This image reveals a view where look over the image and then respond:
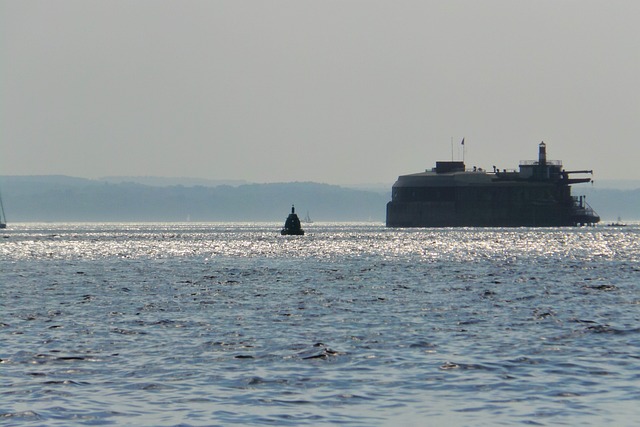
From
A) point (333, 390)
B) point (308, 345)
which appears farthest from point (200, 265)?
point (333, 390)

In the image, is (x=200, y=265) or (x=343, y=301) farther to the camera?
(x=200, y=265)

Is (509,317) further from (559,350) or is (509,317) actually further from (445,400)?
(445,400)

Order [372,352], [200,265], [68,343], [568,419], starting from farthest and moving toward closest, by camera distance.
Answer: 1. [200,265]
2. [68,343]
3. [372,352]
4. [568,419]

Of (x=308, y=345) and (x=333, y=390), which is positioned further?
(x=308, y=345)

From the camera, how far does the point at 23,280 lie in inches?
2773

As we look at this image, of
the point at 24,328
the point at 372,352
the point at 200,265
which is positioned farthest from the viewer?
the point at 200,265

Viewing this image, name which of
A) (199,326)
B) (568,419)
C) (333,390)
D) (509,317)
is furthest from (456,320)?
(568,419)

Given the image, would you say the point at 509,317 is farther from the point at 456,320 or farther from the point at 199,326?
the point at 199,326

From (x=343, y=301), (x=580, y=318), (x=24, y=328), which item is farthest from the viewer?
(x=343, y=301)

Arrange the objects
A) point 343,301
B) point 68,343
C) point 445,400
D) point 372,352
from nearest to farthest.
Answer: point 445,400
point 372,352
point 68,343
point 343,301

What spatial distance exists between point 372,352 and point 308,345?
7.40 ft

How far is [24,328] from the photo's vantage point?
38.3 m

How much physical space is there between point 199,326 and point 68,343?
5999mm

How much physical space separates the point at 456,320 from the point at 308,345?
886 centimetres
